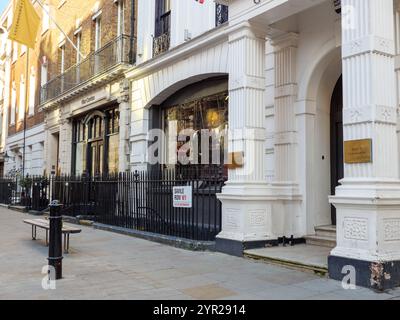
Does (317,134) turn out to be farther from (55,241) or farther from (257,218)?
(55,241)

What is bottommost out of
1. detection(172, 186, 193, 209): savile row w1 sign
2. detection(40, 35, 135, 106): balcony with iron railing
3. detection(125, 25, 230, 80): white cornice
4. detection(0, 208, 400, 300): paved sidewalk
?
detection(0, 208, 400, 300): paved sidewalk

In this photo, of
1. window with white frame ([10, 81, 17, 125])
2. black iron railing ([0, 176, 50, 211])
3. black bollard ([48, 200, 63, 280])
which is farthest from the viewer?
window with white frame ([10, 81, 17, 125])

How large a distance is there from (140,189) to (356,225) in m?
6.93

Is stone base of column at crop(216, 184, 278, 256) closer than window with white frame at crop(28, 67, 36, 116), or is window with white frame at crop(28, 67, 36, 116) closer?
stone base of column at crop(216, 184, 278, 256)

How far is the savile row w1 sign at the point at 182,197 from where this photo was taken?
32.8 feet

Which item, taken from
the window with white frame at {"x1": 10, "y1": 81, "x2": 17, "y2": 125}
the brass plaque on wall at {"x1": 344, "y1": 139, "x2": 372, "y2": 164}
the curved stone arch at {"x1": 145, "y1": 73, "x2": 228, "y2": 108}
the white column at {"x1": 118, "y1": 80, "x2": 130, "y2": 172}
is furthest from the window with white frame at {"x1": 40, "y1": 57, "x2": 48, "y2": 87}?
the brass plaque on wall at {"x1": 344, "y1": 139, "x2": 372, "y2": 164}

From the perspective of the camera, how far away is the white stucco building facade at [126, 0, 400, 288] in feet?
20.9

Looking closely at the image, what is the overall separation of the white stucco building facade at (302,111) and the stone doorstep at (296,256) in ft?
0.98

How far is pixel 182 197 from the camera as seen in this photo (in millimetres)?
10172

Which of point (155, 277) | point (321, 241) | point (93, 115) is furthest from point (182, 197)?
point (93, 115)

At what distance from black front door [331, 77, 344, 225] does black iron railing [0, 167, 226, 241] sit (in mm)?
2385

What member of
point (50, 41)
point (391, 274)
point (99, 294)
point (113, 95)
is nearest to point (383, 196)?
point (391, 274)

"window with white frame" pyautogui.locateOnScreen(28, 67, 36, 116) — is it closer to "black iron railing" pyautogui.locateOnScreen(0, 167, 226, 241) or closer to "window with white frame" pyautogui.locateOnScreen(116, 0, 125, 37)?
"black iron railing" pyautogui.locateOnScreen(0, 167, 226, 241)

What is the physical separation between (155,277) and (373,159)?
358 centimetres
